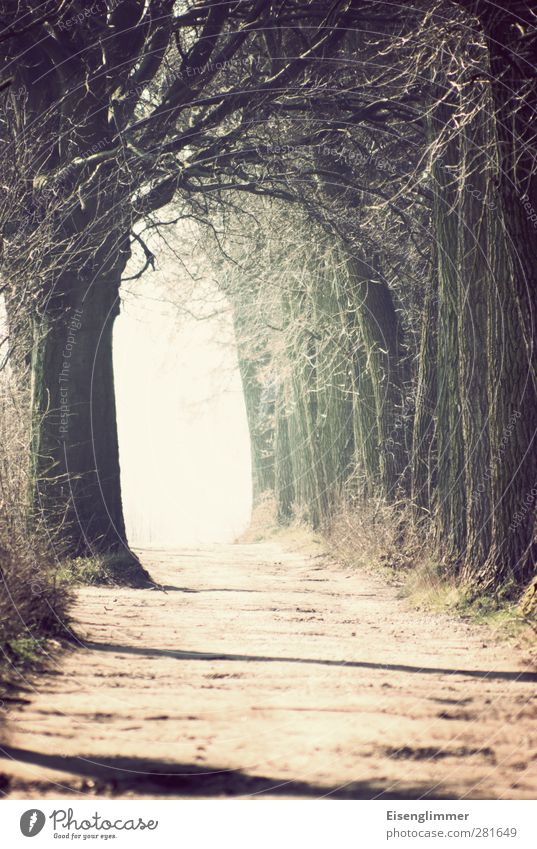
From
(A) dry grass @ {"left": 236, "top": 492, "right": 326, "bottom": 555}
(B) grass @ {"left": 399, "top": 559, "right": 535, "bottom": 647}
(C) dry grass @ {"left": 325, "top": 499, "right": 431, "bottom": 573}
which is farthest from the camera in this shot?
(A) dry grass @ {"left": 236, "top": 492, "right": 326, "bottom": 555}

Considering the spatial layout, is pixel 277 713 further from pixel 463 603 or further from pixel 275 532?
pixel 275 532

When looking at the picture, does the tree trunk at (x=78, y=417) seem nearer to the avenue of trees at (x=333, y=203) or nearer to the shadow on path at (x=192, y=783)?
the avenue of trees at (x=333, y=203)

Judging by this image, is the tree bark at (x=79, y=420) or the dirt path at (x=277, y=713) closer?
the dirt path at (x=277, y=713)

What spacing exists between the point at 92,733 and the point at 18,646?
1604 millimetres

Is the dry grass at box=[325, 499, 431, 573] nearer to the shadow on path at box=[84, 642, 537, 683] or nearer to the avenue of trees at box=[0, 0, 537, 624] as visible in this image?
the avenue of trees at box=[0, 0, 537, 624]

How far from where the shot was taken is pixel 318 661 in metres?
7.16

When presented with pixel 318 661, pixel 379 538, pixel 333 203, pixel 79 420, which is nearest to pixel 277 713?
pixel 318 661

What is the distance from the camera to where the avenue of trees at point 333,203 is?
8875 millimetres

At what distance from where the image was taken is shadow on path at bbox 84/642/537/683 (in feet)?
22.3

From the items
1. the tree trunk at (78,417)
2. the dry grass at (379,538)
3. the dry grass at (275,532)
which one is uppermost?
the tree trunk at (78,417)

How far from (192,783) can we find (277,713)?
3.69 ft

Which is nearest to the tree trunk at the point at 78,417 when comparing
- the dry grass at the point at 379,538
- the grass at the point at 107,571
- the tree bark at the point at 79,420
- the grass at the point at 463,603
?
the tree bark at the point at 79,420

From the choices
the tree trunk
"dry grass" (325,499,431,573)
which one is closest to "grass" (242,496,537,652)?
"dry grass" (325,499,431,573)
